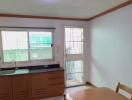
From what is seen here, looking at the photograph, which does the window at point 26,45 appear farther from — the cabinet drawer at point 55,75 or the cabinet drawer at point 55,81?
the cabinet drawer at point 55,81

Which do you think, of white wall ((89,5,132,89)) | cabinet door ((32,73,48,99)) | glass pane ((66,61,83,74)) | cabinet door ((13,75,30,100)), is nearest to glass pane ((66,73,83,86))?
glass pane ((66,61,83,74))

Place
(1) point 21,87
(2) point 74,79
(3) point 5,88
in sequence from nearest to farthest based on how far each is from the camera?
(3) point 5,88 → (1) point 21,87 → (2) point 74,79

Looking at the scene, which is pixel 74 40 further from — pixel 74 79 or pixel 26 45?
pixel 26 45

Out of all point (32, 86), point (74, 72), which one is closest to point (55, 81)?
point (32, 86)

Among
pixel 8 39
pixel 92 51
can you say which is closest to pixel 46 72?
pixel 8 39

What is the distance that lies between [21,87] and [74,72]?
173 cm

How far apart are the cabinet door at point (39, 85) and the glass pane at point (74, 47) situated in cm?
120

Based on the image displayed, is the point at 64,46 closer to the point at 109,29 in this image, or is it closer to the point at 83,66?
the point at 83,66

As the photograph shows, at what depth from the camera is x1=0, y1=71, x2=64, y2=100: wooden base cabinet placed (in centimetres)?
290

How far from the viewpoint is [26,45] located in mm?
3562

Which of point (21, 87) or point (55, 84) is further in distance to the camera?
point (55, 84)

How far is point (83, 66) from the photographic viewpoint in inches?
165

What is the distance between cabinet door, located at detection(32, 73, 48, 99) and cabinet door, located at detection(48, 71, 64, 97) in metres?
0.10

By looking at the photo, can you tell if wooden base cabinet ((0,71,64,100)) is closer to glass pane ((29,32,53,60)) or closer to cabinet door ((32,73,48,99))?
cabinet door ((32,73,48,99))
